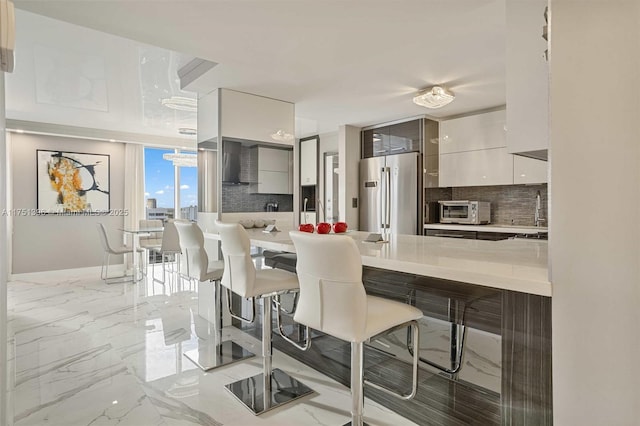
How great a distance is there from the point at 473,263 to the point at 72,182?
22.1ft

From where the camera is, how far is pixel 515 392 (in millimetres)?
1393

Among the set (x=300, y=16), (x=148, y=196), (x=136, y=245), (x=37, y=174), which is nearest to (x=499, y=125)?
(x=300, y=16)

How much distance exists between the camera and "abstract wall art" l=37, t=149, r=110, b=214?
590cm

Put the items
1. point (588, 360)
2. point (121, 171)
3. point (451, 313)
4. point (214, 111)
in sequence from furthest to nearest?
point (121, 171), point (214, 111), point (451, 313), point (588, 360)

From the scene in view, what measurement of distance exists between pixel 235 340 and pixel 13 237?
485 centimetres

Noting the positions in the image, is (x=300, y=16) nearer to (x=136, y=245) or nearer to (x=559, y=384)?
(x=559, y=384)

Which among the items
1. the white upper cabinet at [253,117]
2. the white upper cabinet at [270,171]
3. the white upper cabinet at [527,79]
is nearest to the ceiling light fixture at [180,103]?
the white upper cabinet at [253,117]

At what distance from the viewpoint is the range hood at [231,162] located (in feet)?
11.5

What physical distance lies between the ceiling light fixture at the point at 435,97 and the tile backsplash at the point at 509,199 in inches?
62.8

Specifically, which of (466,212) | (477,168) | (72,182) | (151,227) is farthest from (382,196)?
(72,182)

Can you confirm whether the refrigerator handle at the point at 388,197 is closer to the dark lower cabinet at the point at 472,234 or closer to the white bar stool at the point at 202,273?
the dark lower cabinet at the point at 472,234

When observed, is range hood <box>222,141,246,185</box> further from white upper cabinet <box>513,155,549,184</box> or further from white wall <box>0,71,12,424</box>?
white upper cabinet <box>513,155,549,184</box>

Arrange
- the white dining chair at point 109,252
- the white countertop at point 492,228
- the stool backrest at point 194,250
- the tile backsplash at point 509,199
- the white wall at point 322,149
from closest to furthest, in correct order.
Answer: the stool backrest at point 194,250 → the white countertop at point 492,228 → the tile backsplash at point 509,199 → the white dining chair at point 109,252 → the white wall at point 322,149

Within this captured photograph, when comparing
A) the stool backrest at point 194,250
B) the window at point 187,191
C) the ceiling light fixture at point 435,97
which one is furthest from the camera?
the window at point 187,191
